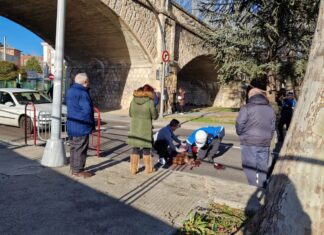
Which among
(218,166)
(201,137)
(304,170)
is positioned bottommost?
(218,166)

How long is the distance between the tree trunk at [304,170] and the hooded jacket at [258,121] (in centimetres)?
170

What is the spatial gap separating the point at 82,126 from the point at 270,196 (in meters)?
3.37

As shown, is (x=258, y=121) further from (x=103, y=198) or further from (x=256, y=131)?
(x=103, y=198)

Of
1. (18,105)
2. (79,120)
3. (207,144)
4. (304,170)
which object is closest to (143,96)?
(79,120)

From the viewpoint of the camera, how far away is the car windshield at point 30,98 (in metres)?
11.4

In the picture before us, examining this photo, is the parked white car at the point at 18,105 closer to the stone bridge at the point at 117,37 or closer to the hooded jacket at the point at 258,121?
the stone bridge at the point at 117,37

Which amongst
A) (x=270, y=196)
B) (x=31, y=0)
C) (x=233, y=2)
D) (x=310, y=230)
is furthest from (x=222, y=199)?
(x=31, y=0)

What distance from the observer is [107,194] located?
4.57 metres

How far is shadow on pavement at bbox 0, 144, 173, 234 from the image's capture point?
3.47m

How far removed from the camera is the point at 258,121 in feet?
14.8

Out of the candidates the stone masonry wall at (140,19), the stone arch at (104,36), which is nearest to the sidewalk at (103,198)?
the stone arch at (104,36)

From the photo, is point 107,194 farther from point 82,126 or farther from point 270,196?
point 270,196

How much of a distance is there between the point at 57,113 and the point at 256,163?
144 inches

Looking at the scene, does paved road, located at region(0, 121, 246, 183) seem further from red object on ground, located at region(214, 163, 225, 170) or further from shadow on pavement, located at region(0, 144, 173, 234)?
shadow on pavement, located at region(0, 144, 173, 234)
